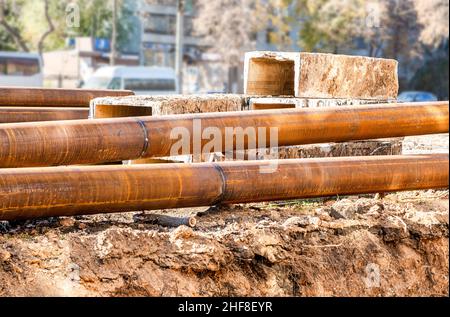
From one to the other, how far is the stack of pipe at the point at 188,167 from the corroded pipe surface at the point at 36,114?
333 centimetres

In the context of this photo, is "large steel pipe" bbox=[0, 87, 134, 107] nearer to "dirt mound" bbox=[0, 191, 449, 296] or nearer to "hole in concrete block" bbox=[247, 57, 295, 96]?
"hole in concrete block" bbox=[247, 57, 295, 96]

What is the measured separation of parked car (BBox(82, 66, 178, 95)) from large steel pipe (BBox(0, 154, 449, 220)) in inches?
1069

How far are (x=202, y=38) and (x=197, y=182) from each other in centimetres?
4401

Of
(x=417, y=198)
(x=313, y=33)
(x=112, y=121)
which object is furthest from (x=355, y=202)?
(x=313, y=33)

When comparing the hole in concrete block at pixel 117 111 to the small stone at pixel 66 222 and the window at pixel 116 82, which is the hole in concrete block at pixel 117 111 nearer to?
the small stone at pixel 66 222

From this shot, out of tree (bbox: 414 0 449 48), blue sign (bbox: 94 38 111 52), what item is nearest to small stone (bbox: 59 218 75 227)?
tree (bbox: 414 0 449 48)

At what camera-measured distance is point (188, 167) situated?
223 inches

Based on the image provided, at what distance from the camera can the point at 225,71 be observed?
48062 millimetres

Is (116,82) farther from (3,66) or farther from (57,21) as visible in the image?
(57,21)

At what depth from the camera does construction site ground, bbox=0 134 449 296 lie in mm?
4906

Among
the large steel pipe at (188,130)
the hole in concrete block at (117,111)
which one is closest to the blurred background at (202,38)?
the hole in concrete block at (117,111)

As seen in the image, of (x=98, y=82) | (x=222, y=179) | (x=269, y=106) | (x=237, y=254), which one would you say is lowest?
(x=98, y=82)

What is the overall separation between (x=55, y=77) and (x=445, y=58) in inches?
906

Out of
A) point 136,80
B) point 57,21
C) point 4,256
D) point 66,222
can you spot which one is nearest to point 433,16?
point 136,80
